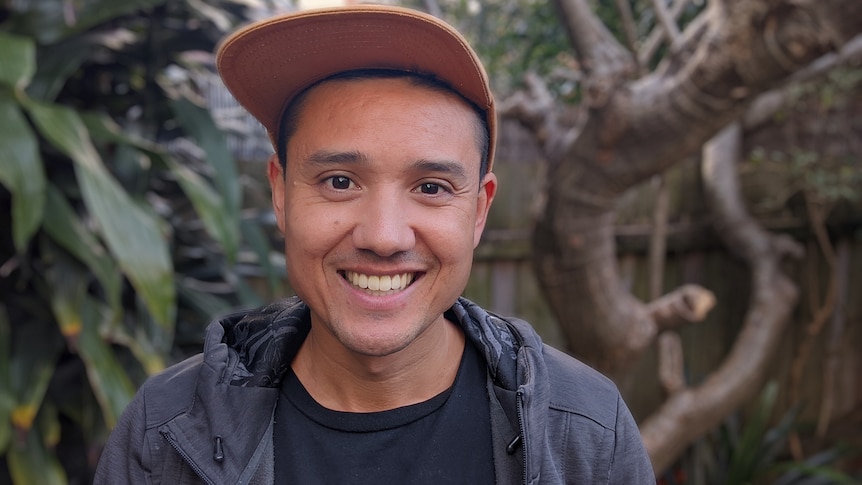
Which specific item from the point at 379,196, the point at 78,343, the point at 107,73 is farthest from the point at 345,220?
the point at 107,73

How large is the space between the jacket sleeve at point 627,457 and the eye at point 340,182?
1.86 feet

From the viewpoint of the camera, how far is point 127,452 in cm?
133

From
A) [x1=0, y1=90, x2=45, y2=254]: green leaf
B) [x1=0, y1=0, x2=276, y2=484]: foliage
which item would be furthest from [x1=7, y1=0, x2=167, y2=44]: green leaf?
[x1=0, y1=90, x2=45, y2=254]: green leaf

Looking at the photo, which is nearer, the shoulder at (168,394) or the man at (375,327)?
the man at (375,327)

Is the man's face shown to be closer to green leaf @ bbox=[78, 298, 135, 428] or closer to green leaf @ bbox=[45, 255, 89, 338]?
green leaf @ bbox=[78, 298, 135, 428]

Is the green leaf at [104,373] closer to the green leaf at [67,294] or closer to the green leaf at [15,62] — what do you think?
the green leaf at [67,294]

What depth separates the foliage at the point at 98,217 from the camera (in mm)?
2309

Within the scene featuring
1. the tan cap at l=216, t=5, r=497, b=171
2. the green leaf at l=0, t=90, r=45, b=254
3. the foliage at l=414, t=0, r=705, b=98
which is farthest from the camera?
the foliage at l=414, t=0, r=705, b=98

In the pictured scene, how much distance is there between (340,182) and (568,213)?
1.79m

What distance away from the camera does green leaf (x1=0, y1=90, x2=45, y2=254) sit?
2.19 m

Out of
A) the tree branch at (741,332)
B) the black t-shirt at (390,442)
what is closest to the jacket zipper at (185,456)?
the black t-shirt at (390,442)

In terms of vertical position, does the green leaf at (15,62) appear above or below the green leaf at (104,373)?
above

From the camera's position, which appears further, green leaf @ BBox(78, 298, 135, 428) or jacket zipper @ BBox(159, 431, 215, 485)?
green leaf @ BBox(78, 298, 135, 428)

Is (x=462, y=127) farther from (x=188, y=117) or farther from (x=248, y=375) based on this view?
(x=188, y=117)
